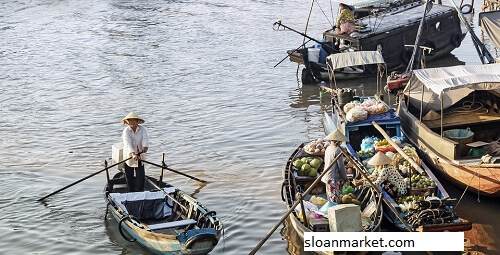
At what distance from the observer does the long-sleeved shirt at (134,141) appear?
12164 mm

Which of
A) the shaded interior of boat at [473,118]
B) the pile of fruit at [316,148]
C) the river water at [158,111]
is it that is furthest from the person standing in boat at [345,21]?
the pile of fruit at [316,148]

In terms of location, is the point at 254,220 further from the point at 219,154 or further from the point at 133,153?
the point at 219,154

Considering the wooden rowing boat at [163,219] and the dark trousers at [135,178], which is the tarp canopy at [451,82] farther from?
the dark trousers at [135,178]

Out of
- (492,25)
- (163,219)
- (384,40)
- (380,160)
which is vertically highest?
(492,25)

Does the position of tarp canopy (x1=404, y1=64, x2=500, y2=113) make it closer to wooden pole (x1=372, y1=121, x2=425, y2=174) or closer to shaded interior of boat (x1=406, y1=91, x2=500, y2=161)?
shaded interior of boat (x1=406, y1=91, x2=500, y2=161)

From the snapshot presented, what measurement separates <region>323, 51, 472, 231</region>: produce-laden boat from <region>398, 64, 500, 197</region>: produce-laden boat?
0.48m

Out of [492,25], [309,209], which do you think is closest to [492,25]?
[492,25]

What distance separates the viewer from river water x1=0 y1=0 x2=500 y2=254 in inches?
484

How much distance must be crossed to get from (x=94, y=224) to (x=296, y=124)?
23.3 feet

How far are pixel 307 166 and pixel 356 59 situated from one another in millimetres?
4759

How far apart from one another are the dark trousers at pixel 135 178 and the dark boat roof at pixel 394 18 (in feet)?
32.1

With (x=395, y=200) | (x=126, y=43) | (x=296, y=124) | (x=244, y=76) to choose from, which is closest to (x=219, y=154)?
(x=296, y=124)

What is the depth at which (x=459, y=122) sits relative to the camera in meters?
13.7

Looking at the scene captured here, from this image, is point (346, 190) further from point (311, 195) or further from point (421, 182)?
point (421, 182)
